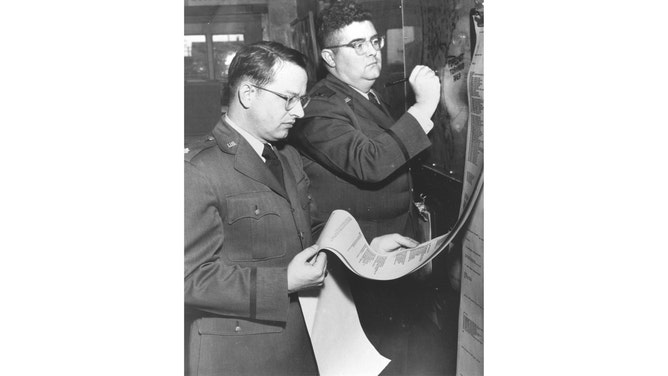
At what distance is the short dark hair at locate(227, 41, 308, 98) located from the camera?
2621 mm

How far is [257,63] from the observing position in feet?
8.62

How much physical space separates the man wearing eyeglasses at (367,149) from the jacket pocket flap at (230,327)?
1.10 ft

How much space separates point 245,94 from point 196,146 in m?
0.22

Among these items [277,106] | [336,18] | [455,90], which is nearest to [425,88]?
[455,90]

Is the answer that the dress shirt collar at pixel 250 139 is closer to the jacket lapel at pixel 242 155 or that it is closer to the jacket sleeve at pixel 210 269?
the jacket lapel at pixel 242 155

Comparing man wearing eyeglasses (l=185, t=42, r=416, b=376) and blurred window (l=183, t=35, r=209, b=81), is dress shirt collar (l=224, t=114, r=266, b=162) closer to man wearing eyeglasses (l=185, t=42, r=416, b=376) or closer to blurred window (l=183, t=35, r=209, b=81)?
man wearing eyeglasses (l=185, t=42, r=416, b=376)

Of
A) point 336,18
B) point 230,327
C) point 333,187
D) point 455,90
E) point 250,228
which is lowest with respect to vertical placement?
point 230,327

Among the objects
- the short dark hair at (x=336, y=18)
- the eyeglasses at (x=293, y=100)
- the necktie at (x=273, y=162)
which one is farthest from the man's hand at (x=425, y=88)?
the necktie at (x=273, y=162)

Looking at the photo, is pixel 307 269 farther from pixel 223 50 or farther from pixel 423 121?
pixel 223 50

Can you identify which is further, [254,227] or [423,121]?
[423,121]

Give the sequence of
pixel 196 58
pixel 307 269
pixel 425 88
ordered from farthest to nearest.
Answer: pixel 425 88, pixel 307 269, pixel 196 58

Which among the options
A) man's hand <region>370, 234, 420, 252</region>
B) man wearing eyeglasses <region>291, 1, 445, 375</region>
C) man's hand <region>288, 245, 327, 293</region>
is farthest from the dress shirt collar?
man's hand <region>370, 234, 420, 252</region>

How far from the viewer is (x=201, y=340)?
2643 mm
